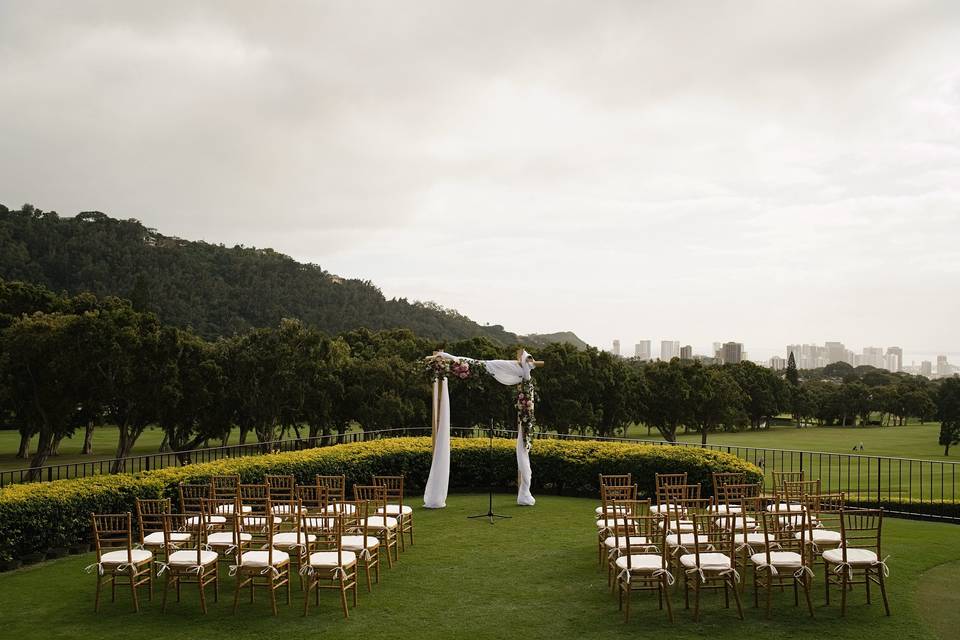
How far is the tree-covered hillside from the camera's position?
2117 inches

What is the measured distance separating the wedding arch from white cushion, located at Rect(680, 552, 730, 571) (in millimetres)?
7017

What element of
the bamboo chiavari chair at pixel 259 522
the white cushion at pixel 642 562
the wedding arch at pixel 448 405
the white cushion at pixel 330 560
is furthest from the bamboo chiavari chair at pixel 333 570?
the wedding arch at pixel 448 405

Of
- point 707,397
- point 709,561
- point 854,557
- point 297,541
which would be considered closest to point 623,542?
point 709,561

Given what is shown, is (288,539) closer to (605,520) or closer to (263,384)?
(605,520)

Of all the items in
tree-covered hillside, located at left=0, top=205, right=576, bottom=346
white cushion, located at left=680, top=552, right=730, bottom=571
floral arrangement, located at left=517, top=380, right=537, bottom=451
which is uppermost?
tree-covered hillside, located at left=0, top=205, right=576, bottom=346

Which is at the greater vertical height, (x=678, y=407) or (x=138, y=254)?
(x=138, y=254)

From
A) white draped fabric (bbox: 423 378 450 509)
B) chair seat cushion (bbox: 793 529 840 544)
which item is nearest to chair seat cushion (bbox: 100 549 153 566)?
white draped fabric (bbox: 423 378 450 509)

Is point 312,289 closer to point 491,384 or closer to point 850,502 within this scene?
point 491,384

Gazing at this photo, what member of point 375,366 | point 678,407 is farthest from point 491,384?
point 678,407

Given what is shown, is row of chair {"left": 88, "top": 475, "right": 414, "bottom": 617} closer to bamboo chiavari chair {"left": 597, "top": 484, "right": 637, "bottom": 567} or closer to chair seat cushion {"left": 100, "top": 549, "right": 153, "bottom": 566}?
chair seat cushion {"left": 100, "top": 549, "right": 153, "bottom": 566}

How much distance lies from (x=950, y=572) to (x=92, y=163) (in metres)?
26.6

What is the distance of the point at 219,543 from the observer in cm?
882

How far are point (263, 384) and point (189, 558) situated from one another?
72.5 feet

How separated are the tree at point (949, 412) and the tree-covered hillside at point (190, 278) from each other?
3566cm
